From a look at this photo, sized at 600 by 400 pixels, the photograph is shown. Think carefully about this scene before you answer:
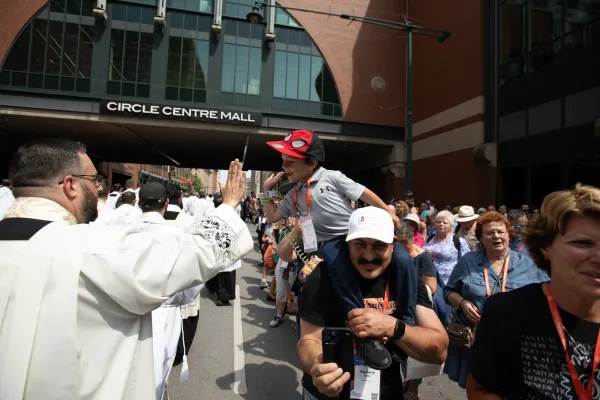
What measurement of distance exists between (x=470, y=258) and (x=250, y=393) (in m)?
2.64

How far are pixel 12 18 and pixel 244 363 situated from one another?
21992 mm

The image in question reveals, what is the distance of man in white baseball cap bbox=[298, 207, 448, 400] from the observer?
5.76ft

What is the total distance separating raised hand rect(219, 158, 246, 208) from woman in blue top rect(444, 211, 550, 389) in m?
2.24

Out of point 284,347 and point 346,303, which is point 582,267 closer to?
point 346,303

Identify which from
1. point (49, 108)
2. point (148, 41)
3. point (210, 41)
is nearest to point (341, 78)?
point (210, 41)

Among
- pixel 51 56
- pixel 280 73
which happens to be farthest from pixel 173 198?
pixel 51 56

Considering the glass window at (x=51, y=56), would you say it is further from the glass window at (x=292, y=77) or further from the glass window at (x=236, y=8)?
the glass window at (x=292, y=77)

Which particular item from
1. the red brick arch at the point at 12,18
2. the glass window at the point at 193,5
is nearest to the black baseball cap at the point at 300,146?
the glass window at the point at 193,5

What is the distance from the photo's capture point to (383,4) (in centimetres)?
1973

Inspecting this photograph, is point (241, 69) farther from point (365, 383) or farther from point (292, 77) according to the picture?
point (365, 383)

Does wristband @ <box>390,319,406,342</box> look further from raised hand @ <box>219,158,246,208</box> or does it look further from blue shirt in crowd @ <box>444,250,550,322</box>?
blue shirt in crowd @ <box>444,250,550,322</box>

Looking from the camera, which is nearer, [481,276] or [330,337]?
[330,337]

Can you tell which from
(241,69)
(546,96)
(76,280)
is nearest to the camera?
(76,280)

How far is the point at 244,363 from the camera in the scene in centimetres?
418
